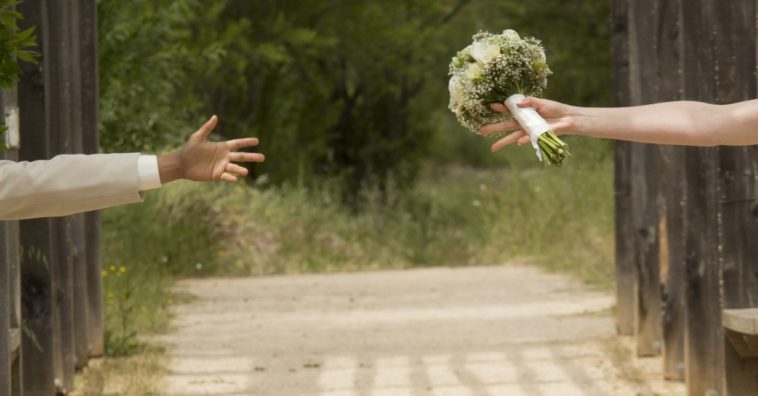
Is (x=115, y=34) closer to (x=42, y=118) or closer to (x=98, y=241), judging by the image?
(x=98, y=241)

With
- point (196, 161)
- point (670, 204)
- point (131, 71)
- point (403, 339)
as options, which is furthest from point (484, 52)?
point (131, 71)

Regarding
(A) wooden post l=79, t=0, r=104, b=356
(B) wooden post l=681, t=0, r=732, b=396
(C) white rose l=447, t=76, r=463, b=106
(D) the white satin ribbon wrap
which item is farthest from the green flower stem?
(A) wooden post l=79, t=0, r=104, b=356

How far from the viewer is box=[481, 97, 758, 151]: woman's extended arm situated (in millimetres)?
3744

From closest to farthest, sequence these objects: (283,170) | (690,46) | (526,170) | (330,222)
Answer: (690,46)
(330,222)
(283,170)
(526,170)

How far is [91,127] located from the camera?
367 inches

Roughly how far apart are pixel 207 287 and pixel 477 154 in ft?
59.5

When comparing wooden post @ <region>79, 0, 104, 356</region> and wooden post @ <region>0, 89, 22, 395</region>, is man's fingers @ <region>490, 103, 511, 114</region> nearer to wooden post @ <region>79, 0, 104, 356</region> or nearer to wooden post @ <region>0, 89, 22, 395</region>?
wooden post @ <region>0, 89, 22, 395</region>

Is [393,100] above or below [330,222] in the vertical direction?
above

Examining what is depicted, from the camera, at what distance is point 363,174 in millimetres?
22500

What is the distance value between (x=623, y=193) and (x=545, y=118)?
651 centimetres

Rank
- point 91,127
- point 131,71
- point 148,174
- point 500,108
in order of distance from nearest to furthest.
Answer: point 148,174 < point 500,108 < point 91,127 < point 131,71

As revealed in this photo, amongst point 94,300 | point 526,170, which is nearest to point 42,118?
point 94,300

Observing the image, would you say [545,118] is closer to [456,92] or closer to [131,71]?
[456,92]

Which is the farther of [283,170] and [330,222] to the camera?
[283,170]
